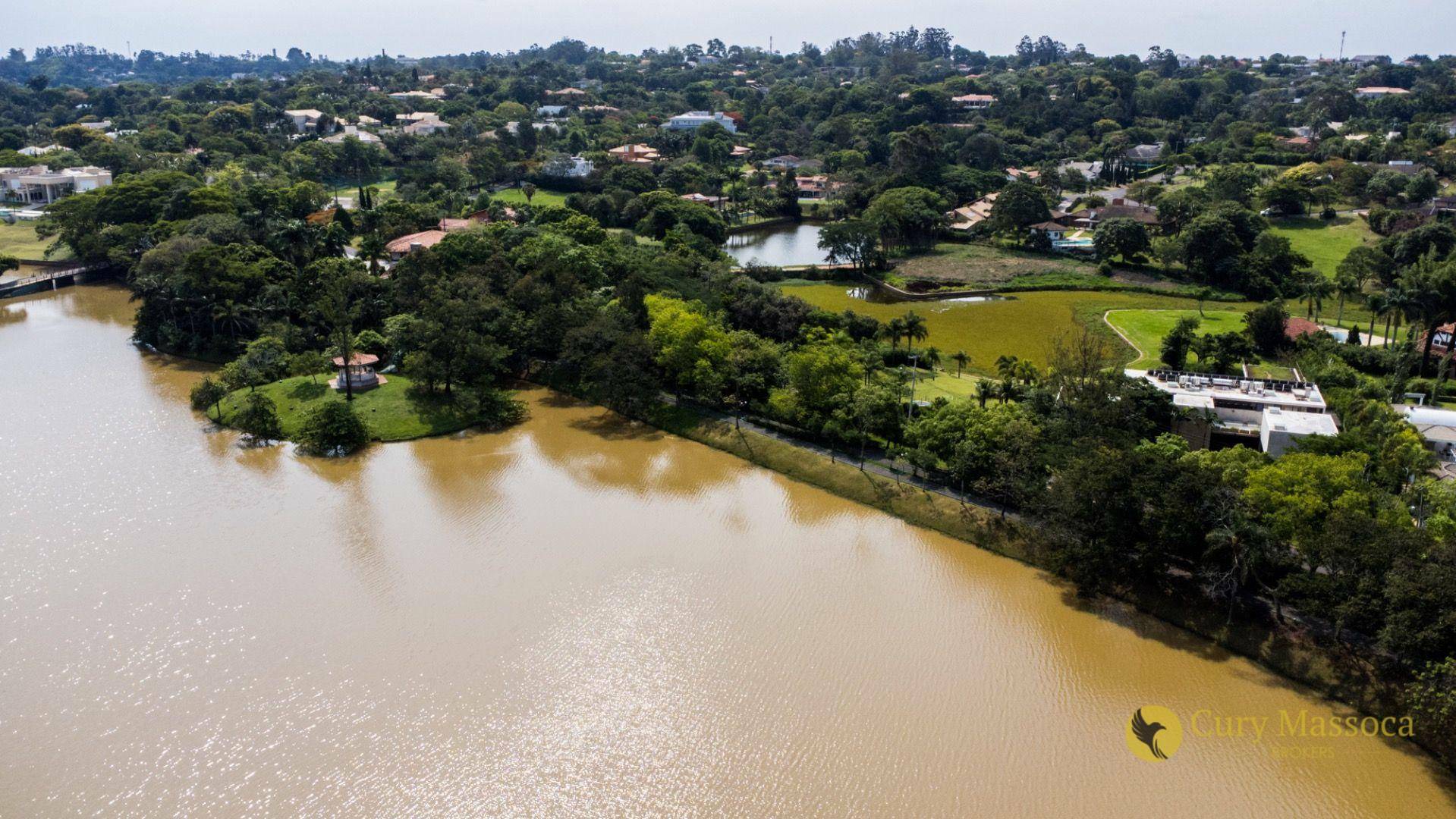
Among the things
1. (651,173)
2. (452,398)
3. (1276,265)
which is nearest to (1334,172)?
(1276,265)

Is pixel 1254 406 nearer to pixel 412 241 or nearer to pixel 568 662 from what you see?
pixel 568 662

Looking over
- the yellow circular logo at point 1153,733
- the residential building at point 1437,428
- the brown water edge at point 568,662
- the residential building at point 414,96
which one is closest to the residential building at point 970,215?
the residential building at point 1437,428

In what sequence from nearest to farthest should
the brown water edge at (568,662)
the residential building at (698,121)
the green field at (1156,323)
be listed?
the brown water edge at (568,662), the green field at (1156,323), the residential building at (698,121)

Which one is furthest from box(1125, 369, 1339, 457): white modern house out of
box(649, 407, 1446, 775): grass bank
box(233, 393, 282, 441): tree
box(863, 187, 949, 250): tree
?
box(233, 393, 282, 441): tree

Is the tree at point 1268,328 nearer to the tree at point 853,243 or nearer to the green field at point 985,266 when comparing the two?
the green field at point 985,266

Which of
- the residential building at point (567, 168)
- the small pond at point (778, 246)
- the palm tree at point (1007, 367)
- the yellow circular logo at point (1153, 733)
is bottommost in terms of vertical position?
the yellow circular logo at point (1153, 733)

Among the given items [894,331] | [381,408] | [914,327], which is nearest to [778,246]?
[894,331]

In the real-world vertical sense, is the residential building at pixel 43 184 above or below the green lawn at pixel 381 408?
above
